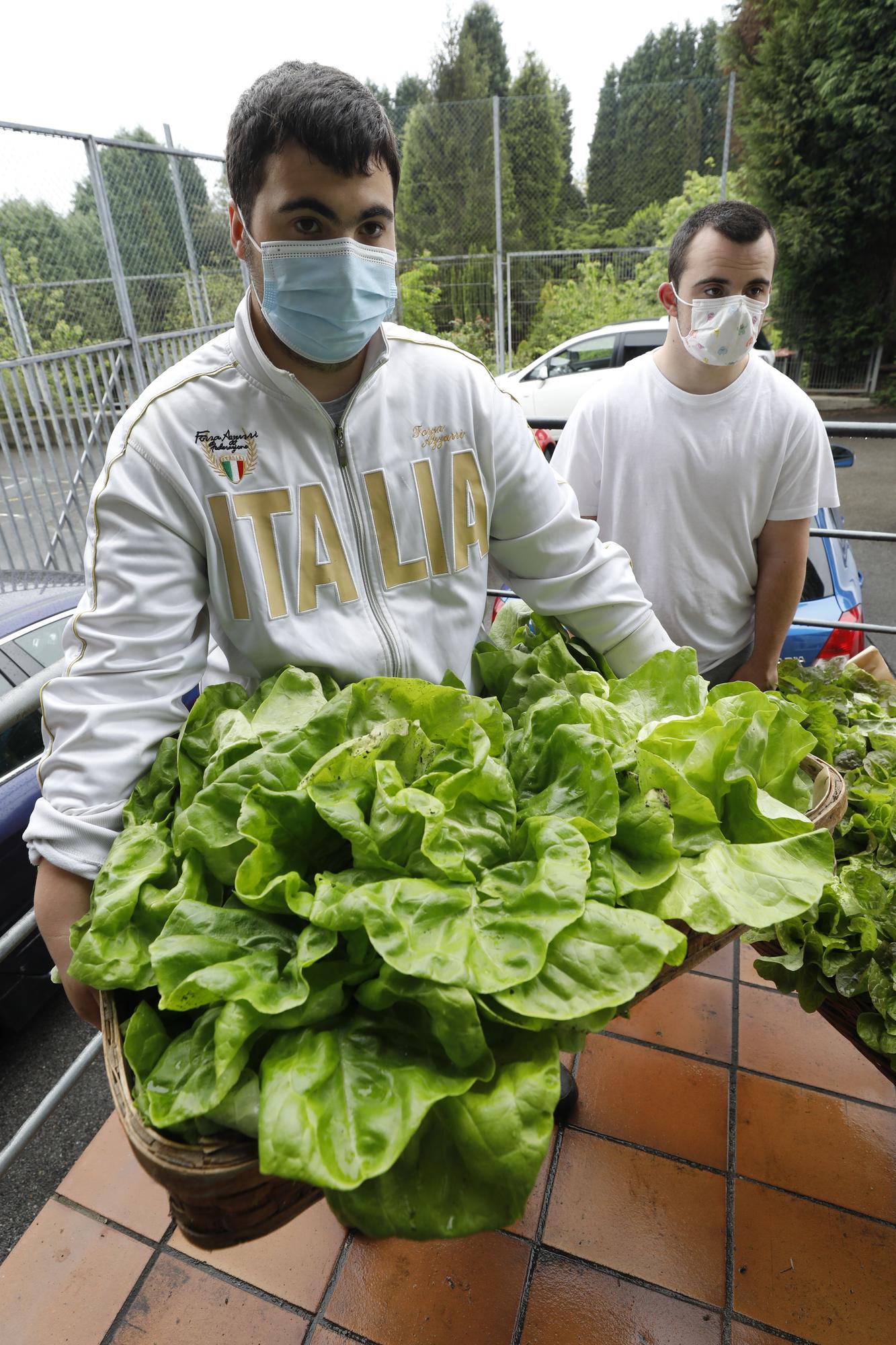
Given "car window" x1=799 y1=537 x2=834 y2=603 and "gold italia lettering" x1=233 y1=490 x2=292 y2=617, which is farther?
"car window" x1=799 y1=537 x2=834 y2=603

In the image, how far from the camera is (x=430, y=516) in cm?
141

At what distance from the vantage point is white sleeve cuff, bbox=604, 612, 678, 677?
58.9 inches

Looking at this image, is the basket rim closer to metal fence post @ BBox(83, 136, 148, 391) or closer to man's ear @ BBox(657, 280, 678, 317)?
man's ear @ BBox(657, 280, 678, 317)

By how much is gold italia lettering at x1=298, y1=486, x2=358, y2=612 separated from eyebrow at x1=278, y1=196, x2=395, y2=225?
0.43m

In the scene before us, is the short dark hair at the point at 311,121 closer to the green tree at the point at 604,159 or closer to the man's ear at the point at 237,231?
the man's ear at the point at 237,231

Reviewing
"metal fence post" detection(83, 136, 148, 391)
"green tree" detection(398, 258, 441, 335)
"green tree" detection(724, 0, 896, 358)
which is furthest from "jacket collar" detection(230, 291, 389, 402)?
"green tree" detection(724, 0, 896, 358)

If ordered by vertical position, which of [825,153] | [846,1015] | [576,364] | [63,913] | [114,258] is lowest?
[846,1015]

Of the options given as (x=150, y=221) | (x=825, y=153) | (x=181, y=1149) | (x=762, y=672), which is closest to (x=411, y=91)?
(x=825, y=153)

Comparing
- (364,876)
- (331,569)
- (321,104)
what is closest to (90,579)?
(331,569)

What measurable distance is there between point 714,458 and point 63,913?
184cm

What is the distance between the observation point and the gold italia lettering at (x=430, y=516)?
4.58ft

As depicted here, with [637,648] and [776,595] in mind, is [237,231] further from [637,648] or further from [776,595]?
[776,595]

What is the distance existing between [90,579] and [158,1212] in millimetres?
1521

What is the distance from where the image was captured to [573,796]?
41.2 inches
